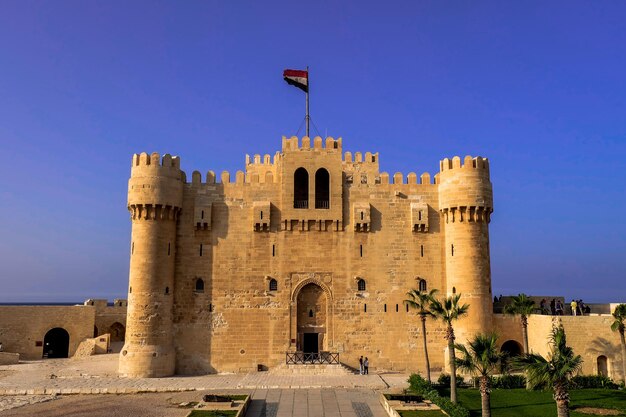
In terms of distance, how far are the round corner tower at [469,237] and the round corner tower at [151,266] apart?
59.5 feet

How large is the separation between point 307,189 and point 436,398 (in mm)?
18256

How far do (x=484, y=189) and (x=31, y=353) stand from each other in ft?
117

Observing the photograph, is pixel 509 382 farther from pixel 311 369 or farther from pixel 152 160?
pixel 152 160

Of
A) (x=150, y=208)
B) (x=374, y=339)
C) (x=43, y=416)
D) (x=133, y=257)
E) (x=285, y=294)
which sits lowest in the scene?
(x=43, y=416)

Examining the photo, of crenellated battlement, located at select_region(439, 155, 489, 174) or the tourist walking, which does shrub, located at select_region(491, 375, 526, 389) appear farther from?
crenellated battlement, located at select_region(439, 155, 489, 174)

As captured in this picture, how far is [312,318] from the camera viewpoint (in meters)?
34.4

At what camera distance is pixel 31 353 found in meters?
39.8

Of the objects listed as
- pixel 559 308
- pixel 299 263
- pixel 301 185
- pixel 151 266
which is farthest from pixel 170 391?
pixel 559 308

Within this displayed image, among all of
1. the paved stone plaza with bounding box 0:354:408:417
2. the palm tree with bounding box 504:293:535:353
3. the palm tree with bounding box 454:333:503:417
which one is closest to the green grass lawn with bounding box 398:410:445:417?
the paved stone plaza with bounding box 0:354:408:417

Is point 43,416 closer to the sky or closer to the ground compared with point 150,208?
closer to the ground

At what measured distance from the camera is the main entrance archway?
112 feet

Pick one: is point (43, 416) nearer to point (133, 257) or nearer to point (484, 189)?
point (133, 257)

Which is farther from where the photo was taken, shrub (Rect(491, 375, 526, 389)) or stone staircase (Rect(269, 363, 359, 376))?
stone staircase (Rect(269, 363, 359, 376))

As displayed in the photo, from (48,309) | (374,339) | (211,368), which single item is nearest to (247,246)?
(211,368)
